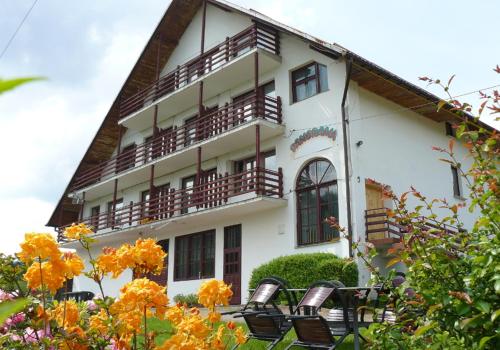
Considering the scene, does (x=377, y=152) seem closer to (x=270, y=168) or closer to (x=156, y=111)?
(x=270, y=168)

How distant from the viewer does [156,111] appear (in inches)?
918

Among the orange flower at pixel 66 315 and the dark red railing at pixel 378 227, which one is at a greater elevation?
the dark red railing at pixel 378 227

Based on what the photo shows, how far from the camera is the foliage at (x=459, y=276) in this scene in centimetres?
225

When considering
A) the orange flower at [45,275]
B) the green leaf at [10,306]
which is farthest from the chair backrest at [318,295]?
the green leaf at [10,306]

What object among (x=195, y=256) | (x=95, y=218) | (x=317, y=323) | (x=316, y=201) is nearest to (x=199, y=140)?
(x=195, y=256)

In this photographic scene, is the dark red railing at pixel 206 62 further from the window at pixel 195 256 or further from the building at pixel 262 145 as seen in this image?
the window at pixel 195 256

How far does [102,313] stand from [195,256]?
18225mm

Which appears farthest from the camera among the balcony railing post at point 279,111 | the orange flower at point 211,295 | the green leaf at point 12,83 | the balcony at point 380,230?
the balcony railing post at point 279,111

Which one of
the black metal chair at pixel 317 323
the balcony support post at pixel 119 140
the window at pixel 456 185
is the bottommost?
the black metal chair at pixel 317 323

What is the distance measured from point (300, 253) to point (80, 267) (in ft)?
45.3

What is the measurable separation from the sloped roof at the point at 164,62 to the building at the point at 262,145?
0.06 metres

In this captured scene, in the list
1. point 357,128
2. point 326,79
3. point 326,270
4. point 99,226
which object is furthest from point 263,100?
point 99,226

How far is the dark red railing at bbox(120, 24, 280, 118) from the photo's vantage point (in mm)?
19094

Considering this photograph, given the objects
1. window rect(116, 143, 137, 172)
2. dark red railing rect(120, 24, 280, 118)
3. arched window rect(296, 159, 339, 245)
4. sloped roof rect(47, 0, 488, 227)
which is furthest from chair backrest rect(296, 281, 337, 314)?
window rect(116, 143, 137, 172)
